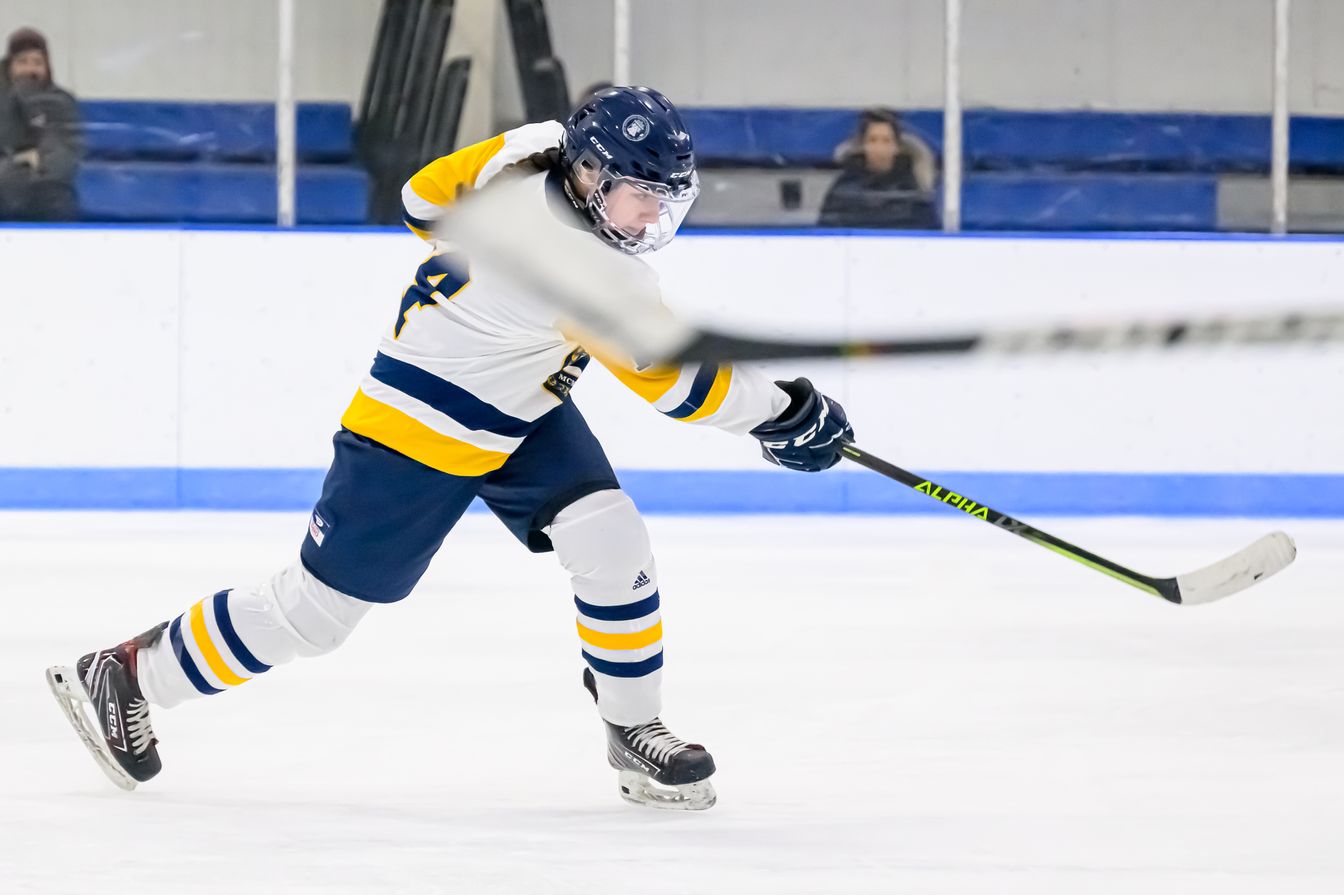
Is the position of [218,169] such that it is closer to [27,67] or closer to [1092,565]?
[27,67]

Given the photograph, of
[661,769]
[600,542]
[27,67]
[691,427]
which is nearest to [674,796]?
[661,769]

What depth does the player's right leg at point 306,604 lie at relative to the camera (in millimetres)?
2078

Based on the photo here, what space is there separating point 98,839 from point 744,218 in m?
4.13

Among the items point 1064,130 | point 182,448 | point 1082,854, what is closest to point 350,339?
point 182,448

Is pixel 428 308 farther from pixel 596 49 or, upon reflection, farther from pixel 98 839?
pixel 596 49

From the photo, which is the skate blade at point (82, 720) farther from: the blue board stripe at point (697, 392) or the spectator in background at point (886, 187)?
the spectator in background at point (886, 187)

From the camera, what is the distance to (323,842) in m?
1.89

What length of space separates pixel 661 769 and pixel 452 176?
2.41 feet

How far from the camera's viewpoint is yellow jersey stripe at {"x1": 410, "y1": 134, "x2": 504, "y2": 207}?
2.06 metres

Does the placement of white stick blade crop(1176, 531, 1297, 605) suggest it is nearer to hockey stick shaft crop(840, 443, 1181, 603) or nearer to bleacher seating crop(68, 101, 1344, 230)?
hockey stick shaft crop(840, 443, 1181, 603)

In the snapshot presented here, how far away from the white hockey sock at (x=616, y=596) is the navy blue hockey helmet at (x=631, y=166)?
333 millimetres

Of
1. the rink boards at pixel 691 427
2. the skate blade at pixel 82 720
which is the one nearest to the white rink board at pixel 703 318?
the rink boards at pixel 691 427


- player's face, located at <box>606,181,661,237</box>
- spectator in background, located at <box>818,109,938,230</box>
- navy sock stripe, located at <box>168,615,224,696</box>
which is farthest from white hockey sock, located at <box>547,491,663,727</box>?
spectator in background, located at <box>818,109,938,230</box>

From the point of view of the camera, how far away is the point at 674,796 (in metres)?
2.08
